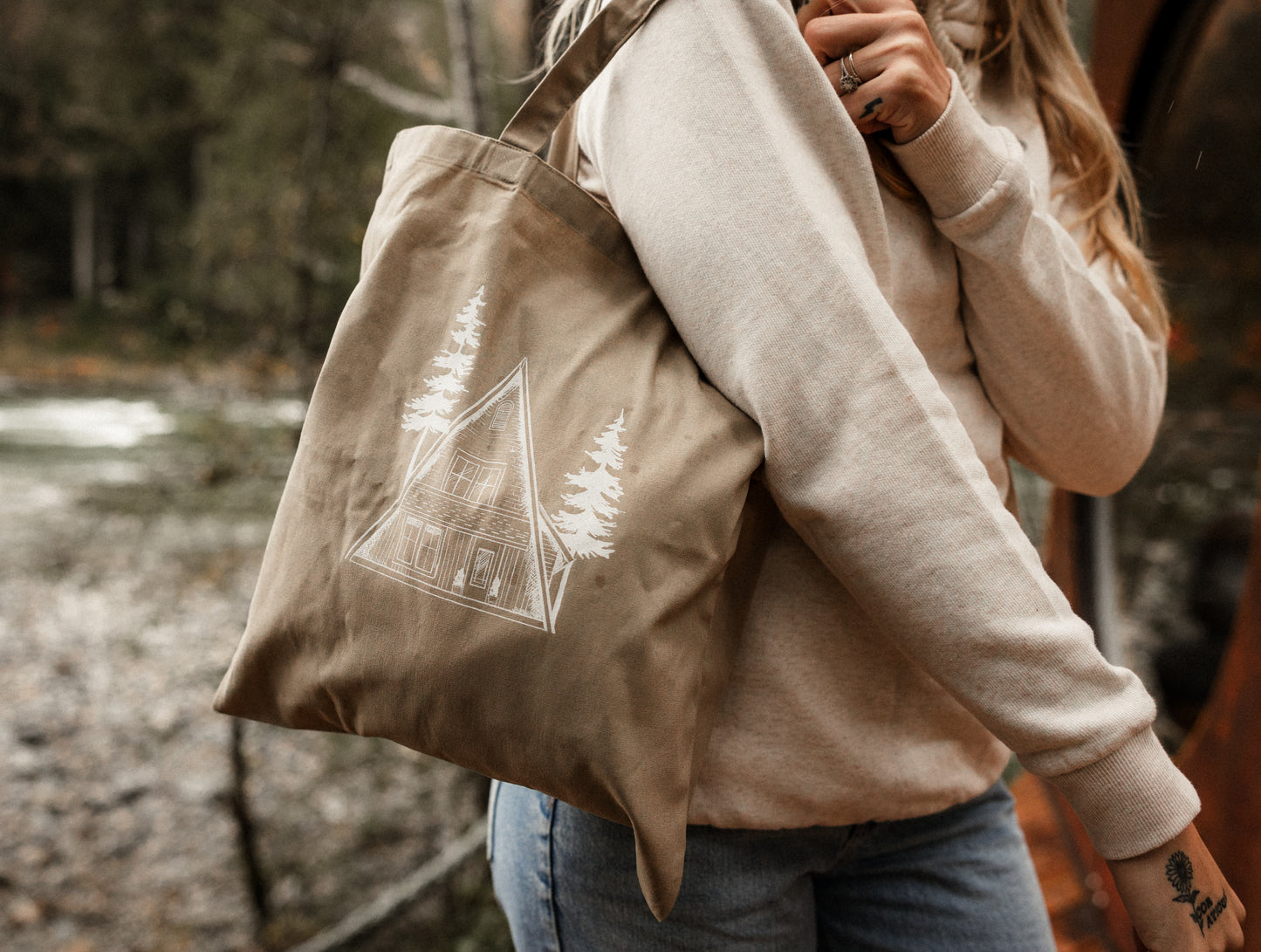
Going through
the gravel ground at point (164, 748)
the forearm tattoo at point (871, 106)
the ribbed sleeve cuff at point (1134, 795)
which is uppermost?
the forearm tattoo at point (871, 106)

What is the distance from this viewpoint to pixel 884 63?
757 millimetres

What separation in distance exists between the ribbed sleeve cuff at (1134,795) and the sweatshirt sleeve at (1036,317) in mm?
359

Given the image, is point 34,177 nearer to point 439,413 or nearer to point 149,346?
point 149,346

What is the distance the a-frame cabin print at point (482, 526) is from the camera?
66 cm

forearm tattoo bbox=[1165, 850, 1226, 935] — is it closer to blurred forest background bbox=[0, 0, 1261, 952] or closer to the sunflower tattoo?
the sunflower tattoo

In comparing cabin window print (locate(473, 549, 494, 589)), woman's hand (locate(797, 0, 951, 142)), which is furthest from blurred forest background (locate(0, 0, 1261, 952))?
cabin window print (locate(473, 549, 494, 589))

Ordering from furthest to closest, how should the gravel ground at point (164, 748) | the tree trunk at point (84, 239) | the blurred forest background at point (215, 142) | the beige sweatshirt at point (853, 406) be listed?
the tree trunk at point (84, 239), the gravel ground at point (164, 748), the blurred forest background at point (215, 142), the beige sweatshirt at point (853, 406)

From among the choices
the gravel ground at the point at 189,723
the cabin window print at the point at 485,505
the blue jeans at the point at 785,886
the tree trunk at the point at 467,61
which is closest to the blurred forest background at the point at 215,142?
the tree trunk at the point at 467,61

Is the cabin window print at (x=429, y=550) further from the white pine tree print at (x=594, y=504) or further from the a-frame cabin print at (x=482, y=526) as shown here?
the white pine tree print at (x=594, y=504)

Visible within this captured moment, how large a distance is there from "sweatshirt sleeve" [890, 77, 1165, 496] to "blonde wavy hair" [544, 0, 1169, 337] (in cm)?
3

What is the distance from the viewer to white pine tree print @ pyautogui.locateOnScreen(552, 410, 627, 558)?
0.66m

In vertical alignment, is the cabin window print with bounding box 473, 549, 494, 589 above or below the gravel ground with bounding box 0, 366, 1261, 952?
above

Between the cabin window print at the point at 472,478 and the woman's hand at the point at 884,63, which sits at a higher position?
the woman's hand at the point at 884,63

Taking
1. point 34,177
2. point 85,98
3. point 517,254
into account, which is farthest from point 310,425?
point 34,177
